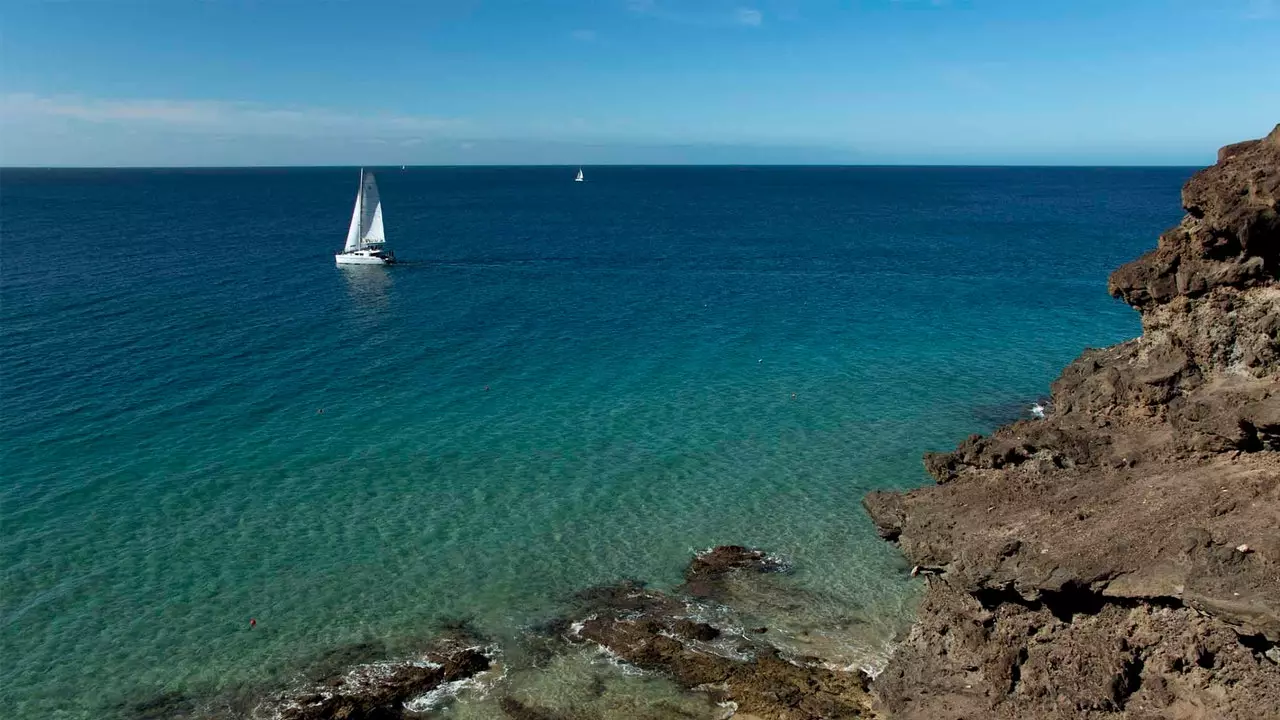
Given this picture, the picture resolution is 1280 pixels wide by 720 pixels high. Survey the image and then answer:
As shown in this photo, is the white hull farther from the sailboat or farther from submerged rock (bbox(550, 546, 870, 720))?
submerged rock (bbox(550, 546, 870, 720))

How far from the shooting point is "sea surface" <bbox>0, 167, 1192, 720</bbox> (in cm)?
3011

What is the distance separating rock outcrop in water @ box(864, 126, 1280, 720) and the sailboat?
280 feet

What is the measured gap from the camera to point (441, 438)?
46062 millimetres

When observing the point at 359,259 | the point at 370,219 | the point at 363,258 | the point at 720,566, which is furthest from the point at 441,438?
the point at 370,219

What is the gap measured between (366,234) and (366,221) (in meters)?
1.67

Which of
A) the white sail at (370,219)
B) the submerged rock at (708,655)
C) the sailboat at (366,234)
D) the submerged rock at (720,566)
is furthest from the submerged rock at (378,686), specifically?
the white sail at (370,219)

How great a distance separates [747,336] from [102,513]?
148 ft

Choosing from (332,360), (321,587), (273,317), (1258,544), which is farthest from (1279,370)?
(273,317)

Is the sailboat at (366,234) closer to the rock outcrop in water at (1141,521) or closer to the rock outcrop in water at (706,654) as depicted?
the rock outcrop in water at (706,654)

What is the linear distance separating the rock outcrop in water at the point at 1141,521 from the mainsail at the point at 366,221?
90475mm

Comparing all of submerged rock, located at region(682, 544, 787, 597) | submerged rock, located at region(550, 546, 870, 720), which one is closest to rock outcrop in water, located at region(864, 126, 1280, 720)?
submerged rock, located at region(550, 546, 870, 720)

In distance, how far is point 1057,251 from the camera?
368 feet

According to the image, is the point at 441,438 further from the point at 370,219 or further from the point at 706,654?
the point at 370,219

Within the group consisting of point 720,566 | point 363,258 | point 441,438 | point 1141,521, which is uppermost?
point 363,258
